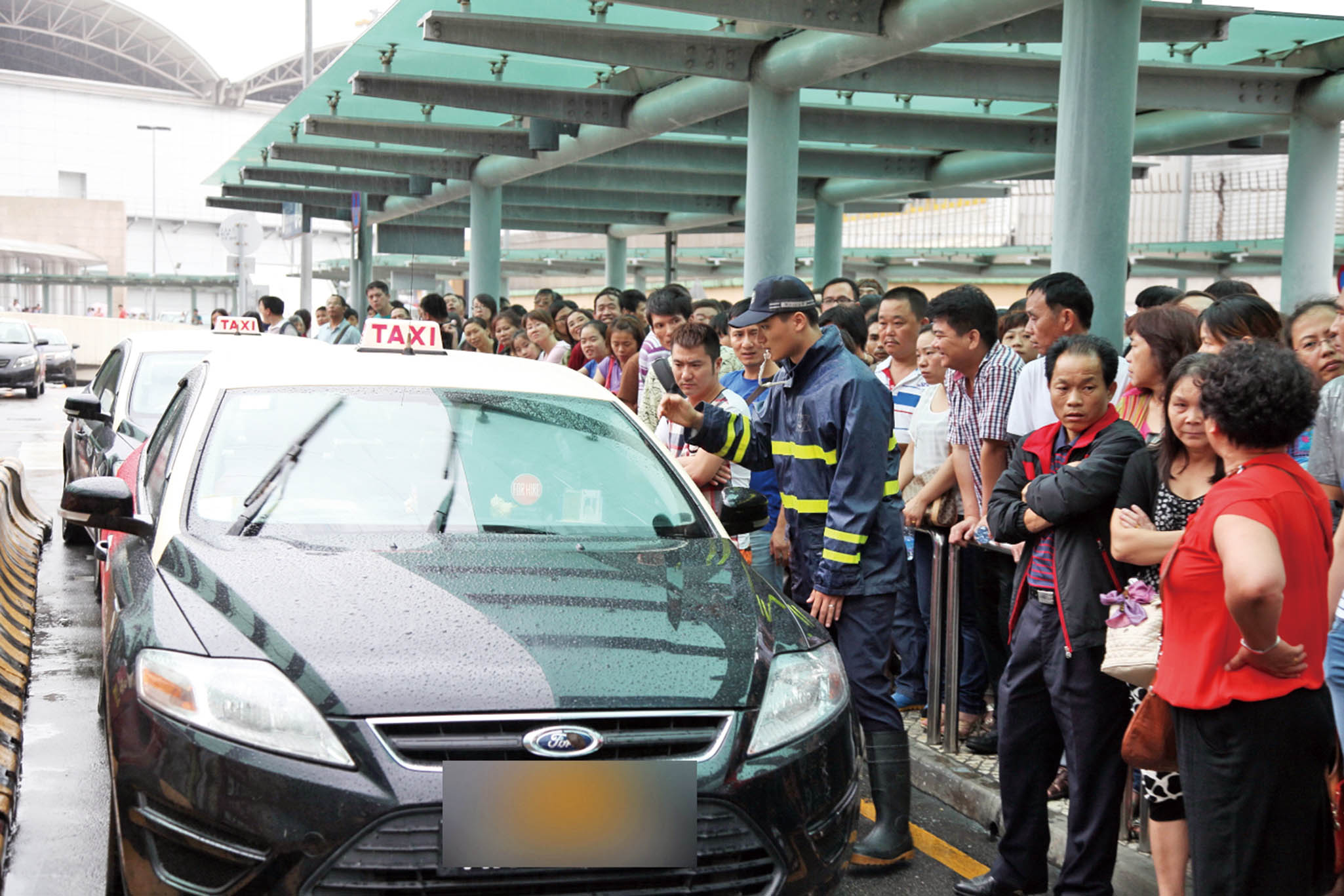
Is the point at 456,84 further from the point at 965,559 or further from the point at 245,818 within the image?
the point at 245,818

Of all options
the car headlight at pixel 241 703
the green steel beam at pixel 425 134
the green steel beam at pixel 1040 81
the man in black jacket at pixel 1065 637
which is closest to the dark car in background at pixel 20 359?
the green steel beam at pixel 425 134

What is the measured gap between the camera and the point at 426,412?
14.3ft

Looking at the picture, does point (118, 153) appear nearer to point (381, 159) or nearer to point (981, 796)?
point (381, 159)

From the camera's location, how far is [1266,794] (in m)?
3.20

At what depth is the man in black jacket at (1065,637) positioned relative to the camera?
3.87 meters

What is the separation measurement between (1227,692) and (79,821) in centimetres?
395

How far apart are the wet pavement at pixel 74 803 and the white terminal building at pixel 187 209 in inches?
759

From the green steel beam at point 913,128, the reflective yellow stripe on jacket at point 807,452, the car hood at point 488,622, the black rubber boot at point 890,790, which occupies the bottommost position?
the black rubber boot at point 890,790

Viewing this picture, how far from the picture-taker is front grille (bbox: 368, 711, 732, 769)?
2.92 metres

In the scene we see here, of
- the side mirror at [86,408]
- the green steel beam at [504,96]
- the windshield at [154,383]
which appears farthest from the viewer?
the green steel beam at [504,96]

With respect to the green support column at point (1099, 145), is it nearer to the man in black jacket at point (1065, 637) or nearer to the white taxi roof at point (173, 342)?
the man in black jacket at point (1065, 637)

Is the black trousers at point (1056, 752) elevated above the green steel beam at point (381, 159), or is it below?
below

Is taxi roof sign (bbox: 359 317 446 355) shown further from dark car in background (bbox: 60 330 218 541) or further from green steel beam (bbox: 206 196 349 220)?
green steel beam (bbox: 206 196 349 220)

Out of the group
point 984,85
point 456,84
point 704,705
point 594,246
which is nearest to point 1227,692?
point 704,705
